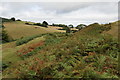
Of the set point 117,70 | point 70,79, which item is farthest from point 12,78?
point 117,70

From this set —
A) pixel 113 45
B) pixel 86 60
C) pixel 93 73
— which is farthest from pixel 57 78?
pixel 113 45

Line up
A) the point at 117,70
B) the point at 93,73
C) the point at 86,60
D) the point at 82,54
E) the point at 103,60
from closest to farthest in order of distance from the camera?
the point at 93,73 < the point at 117,70 < the point at 103,60 < the point at 86,60 < the point at 82,54

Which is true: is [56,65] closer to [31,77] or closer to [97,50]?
[31,77]

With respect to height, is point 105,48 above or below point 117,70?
above

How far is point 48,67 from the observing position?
8023 millimetres

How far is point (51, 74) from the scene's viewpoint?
750 centimetres

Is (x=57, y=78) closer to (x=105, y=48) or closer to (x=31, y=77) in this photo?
(x=31, y=77)

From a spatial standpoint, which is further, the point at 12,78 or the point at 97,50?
the point at 97,50

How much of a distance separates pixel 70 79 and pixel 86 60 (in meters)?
2.42

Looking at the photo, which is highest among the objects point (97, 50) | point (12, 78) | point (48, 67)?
point (97, 50)

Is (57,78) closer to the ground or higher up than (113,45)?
closer to the ground

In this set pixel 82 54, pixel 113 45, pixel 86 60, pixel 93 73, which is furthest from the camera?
pixel 113 45

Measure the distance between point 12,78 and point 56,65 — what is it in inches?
111

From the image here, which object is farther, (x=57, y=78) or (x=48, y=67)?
(x=48, y=67)
